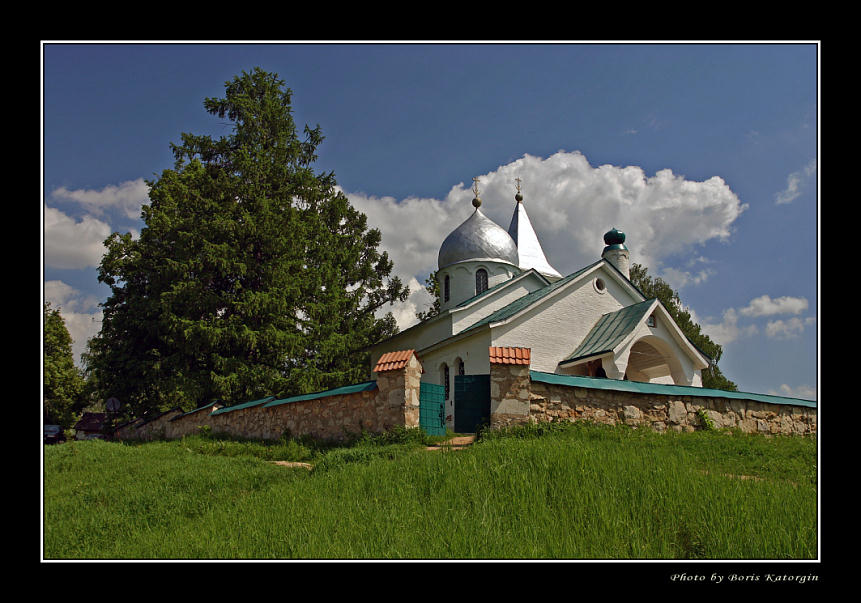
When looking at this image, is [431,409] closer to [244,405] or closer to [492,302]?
[244,405]

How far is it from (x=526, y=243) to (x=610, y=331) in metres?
16.1

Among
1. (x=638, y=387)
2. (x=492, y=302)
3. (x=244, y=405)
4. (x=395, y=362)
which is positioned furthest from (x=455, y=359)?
(x=638, y=387)

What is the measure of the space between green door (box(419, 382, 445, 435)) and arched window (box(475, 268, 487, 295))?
1409 centimetres

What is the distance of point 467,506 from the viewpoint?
4891mm

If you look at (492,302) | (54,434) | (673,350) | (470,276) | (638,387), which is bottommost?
(54,434)

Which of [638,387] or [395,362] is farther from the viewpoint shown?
[638,387]

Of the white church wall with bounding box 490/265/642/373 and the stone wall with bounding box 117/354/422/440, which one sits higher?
the white church wall with bounding box 490/265/642/373

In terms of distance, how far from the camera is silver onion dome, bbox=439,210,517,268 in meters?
23.9

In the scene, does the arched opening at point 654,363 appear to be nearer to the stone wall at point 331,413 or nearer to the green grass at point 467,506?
the green grass at point 467,506

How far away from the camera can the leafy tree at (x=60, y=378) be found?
25656 mm

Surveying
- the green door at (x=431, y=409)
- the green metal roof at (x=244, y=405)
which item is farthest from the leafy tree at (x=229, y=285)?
the green door at (x=431, y=409)

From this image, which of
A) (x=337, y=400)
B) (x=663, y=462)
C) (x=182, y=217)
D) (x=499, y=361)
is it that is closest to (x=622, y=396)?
(x=499, y=361)

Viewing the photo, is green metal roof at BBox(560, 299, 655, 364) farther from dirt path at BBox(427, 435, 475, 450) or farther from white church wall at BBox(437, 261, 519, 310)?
white church wall at BBox(437, 261, 519, 310)

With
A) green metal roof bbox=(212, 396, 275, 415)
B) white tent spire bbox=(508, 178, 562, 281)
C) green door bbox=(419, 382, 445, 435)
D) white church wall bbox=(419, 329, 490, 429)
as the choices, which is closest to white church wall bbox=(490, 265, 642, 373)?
white church wall bbox=(419, 329, 490, 429)
